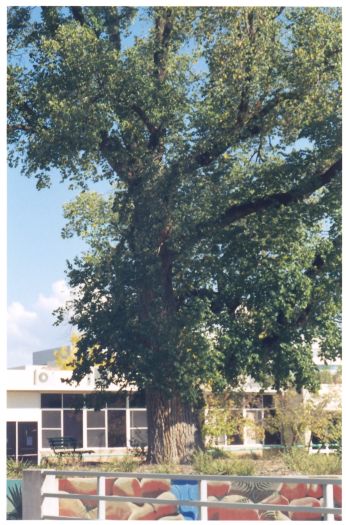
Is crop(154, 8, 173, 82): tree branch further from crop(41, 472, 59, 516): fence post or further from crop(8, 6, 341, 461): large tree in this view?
crop(41, 472, 59, 516): fence post

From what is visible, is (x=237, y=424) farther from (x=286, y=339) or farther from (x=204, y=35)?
(x=204, y=35)

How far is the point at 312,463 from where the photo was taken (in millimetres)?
20625

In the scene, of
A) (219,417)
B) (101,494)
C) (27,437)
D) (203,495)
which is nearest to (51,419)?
(27,437)

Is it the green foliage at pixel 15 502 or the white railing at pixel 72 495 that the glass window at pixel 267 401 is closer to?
the green foliage at pixel 15 502

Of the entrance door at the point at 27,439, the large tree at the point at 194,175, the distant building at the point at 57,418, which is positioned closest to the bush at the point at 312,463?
the large tree at the point at 194,175

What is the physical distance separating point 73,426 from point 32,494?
92.1 feet

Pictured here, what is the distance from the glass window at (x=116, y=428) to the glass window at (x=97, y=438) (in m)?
0.31

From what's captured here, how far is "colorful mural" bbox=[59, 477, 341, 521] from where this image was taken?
53.4 ft

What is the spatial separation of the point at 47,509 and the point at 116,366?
7.64 meters

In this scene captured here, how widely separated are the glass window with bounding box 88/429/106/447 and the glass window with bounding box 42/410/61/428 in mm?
1667

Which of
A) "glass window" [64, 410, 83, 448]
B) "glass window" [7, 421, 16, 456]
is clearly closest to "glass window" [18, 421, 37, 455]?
"glass window" [7, 421, 16, 456]

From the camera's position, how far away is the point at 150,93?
22.9 meters

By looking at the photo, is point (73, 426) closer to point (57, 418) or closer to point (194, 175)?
point (57, 418)
